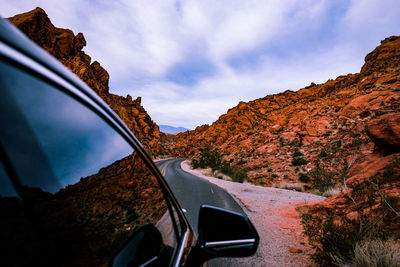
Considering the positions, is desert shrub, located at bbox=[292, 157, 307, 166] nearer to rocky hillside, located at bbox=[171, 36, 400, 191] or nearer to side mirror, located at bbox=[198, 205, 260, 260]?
rocky hillside, located at bbox=[171, 36, 400, 191]

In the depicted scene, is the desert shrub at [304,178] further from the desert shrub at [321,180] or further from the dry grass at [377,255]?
the dry grass at [377,255]

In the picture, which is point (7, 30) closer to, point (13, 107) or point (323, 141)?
point (13, 107)

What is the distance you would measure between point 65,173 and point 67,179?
2cm

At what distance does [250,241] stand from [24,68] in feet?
4.67

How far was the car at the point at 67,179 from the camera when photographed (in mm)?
436

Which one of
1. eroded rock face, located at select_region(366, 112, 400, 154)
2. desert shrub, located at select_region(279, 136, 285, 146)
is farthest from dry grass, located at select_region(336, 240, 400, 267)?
desert shrub, located at select_region(279, 136, 285, 146)

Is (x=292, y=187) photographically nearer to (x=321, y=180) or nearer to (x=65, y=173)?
(x=321, y=180)

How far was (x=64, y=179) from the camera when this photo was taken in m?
0.61

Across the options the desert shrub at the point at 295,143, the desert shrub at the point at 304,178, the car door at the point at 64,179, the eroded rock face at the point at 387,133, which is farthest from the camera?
the desert shrub at the point at 295,143

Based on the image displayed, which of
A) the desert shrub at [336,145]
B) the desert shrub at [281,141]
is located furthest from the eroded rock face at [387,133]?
the desert shrub at [281,141]

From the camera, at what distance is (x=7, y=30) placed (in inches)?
19.2

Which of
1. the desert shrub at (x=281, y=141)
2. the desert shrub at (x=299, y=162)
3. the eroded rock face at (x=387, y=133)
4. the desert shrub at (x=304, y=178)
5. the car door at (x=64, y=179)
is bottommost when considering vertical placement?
the desert shrub at (x=304, y=178)

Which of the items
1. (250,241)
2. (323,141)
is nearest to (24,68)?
(250,241)

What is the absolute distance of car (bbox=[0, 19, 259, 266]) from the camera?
17.2 inches
